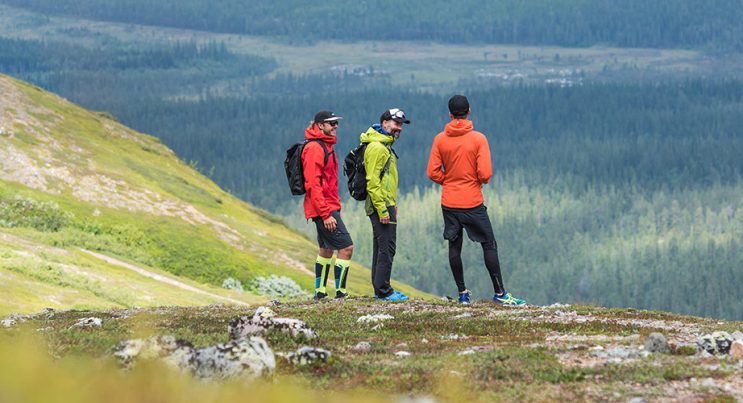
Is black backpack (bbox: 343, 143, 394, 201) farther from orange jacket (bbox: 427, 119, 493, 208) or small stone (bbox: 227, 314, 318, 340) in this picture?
small stone (bbox: 227, 314, 318, 340)

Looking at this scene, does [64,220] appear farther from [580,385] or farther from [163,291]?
[580,385]

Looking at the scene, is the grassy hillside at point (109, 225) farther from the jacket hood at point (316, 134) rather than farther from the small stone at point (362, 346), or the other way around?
the small stone at point (362, 346)

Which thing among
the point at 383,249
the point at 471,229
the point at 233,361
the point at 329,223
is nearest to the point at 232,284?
the point at 383,249

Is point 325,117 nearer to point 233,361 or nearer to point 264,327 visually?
point 264,327

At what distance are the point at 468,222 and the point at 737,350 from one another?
1094 cm

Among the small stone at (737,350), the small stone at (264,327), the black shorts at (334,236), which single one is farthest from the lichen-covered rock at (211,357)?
the black shorts at (334,236)

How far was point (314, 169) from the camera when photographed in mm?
29438

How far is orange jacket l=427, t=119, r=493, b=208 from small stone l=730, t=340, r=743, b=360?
34.4ft

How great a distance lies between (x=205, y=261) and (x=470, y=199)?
59199 mm

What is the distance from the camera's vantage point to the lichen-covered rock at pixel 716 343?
19.4 metres

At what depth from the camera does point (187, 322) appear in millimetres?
25250

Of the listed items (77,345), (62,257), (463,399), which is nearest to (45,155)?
(62,257)

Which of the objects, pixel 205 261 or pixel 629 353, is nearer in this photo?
pixel 629 353

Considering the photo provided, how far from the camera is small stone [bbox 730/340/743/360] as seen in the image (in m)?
18.7
